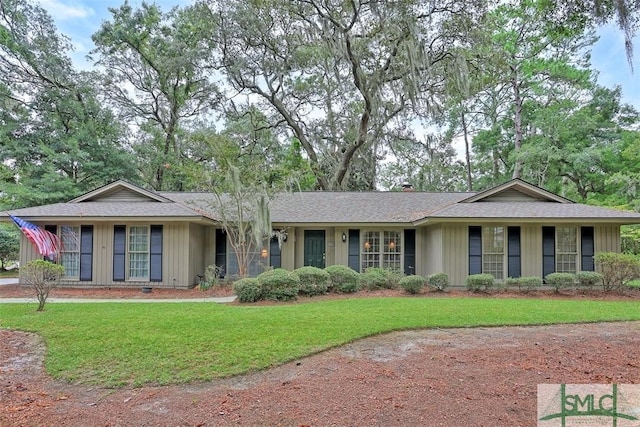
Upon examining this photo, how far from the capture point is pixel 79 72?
2128cm

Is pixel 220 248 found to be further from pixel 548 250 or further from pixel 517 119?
pixel 517 119

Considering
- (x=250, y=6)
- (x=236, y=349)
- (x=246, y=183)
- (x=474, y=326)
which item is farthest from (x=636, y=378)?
(x=250, y=6)

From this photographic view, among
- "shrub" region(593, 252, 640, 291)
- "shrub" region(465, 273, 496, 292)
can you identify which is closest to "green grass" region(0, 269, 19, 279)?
"shrub" region(465, 273, 496, 292)

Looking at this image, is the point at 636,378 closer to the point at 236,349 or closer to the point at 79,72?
the point at 236,349

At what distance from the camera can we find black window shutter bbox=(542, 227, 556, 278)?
38.7ft

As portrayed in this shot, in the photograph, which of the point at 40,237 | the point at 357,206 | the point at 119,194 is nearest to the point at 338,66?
the point at 357,206

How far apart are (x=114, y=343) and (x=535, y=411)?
5.02 m

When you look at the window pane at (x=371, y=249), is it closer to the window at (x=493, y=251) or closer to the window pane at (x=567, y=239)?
the window at (x=493, y=251)

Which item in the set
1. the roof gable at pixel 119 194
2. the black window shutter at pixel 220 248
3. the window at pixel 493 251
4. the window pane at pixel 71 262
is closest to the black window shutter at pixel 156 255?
the roof gable at pixel 119 194

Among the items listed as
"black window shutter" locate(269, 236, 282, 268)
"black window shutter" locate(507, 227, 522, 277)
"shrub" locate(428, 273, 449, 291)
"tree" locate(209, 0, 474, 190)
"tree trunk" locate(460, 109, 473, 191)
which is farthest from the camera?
"tree trunk" locate(460, 109, 473, 191)

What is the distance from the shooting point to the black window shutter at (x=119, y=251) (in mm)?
12250

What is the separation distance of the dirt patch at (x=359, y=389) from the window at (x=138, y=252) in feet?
21.8

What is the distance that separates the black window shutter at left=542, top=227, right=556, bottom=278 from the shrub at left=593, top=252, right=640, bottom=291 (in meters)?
1.03

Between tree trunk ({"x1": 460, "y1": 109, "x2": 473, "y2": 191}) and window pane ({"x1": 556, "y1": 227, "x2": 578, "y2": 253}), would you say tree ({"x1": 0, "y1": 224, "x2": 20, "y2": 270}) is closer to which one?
window pane ({"x1": 556, "y1": 227, "x2": 578, "y2": 253})
